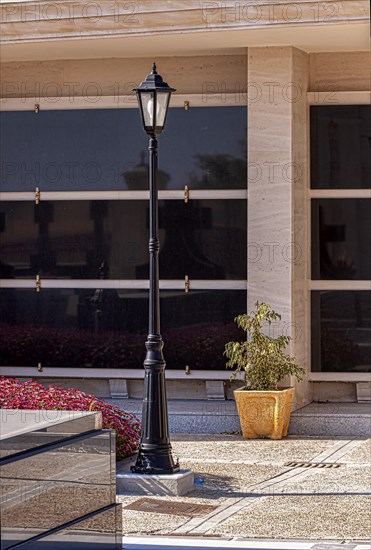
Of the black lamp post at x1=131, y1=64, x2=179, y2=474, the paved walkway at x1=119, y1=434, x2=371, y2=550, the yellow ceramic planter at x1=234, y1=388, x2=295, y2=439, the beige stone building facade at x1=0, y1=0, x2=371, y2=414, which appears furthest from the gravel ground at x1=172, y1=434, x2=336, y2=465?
the black lamp post at x1=131, y1=64, x2=179, y2=474

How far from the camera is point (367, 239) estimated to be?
1373 centimetres

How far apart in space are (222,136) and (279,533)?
272 inches

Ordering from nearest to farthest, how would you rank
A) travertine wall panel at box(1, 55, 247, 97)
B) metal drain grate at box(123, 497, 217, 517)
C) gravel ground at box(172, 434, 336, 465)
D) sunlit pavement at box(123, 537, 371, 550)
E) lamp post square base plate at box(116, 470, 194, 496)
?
sunlit pavement at box(123, 537, 371, 550)
metal drain grate at box(123, 497, 217, 517)
lamp post square base plate at box(116, 470, 194, 496)
gravel ground at box(172, 434, 336, 465)
travertine wall panel at box(1, 55, 247, 97)

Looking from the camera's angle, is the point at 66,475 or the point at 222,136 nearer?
the point at 66,475

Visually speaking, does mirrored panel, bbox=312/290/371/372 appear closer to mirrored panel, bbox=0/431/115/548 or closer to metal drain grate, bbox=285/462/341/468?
metal drain grate, bbox=285/462/341/468

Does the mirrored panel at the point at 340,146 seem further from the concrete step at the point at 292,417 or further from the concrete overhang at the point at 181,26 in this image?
the concrete step at the point at 292,417

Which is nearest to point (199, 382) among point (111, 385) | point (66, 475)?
point (111, 385)

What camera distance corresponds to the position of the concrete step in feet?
42.6

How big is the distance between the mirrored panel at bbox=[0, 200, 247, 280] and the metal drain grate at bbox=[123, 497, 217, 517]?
5.08m

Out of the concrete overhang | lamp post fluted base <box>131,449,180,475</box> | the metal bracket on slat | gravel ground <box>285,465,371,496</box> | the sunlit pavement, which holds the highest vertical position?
the concrete overhang

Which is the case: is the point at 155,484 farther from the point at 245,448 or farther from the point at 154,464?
the point at 245,448

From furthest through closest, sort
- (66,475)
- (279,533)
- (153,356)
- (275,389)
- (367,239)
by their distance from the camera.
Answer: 1. (367,239)
2. (275,389)
3. (153,356)
4. (279,533)
5. (66,475)

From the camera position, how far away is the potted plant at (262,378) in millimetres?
12602

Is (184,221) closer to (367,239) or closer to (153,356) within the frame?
(367,239)
